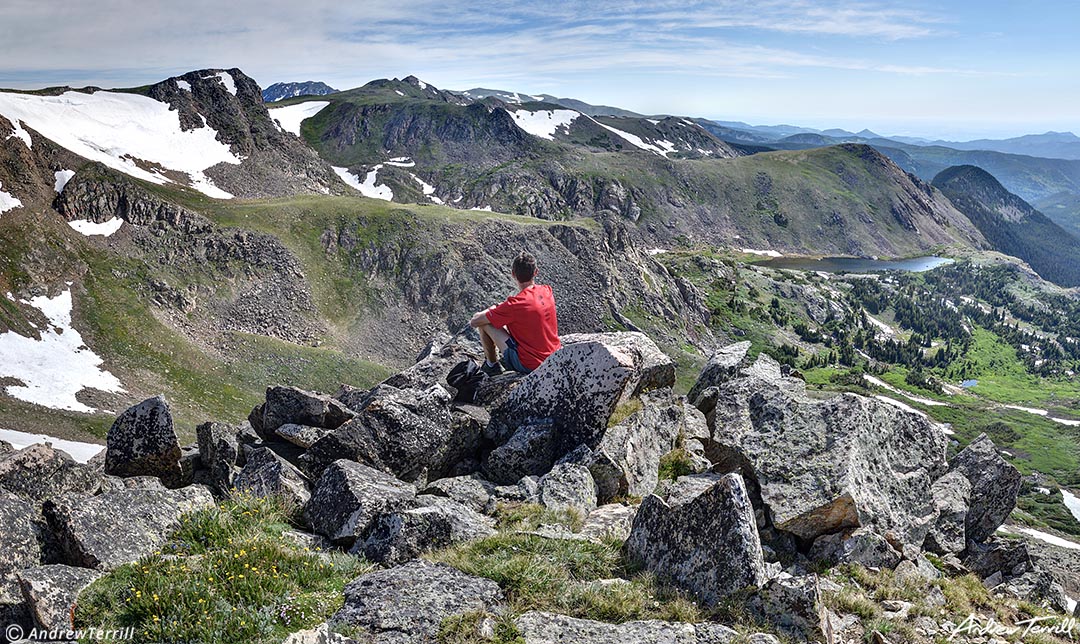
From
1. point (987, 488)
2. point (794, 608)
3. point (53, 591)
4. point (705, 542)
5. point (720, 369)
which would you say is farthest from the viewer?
point (720, 369)

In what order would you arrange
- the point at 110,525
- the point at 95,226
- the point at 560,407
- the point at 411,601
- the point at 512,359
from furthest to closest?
the point at 95,226 → the point at 512,359 → the point at 560,407 → the point at 110,525 → the point at 411,601

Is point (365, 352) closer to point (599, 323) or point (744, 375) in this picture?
point (599, 323)

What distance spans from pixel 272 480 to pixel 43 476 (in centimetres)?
366

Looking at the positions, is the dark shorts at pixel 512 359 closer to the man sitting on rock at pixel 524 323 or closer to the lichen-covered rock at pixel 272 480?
the man sitting on rock at pixel 524 323

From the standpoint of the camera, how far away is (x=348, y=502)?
1070cm

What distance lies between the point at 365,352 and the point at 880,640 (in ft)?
316

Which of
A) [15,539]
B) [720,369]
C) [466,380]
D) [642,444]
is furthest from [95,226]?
[642,444]

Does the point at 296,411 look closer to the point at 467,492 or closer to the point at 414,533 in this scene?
the point at 467,492

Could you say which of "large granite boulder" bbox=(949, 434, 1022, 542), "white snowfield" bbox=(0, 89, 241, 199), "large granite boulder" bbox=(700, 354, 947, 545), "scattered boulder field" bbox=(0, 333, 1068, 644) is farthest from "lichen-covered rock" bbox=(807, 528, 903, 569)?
"white snowfield" bbox=(0, 89, 241, 199)

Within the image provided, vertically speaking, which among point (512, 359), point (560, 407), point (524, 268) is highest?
point (524, 268)

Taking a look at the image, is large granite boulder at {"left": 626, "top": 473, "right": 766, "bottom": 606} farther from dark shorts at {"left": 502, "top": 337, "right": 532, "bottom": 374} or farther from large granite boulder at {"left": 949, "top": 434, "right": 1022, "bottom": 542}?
large granite boulder at {"left": 949, "top": 434, "right": 1022, "bottom": 542}

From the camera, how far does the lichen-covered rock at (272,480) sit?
11414mm

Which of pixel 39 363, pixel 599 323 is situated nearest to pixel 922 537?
pixel 39 363

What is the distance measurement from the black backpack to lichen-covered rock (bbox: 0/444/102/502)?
826 cm
